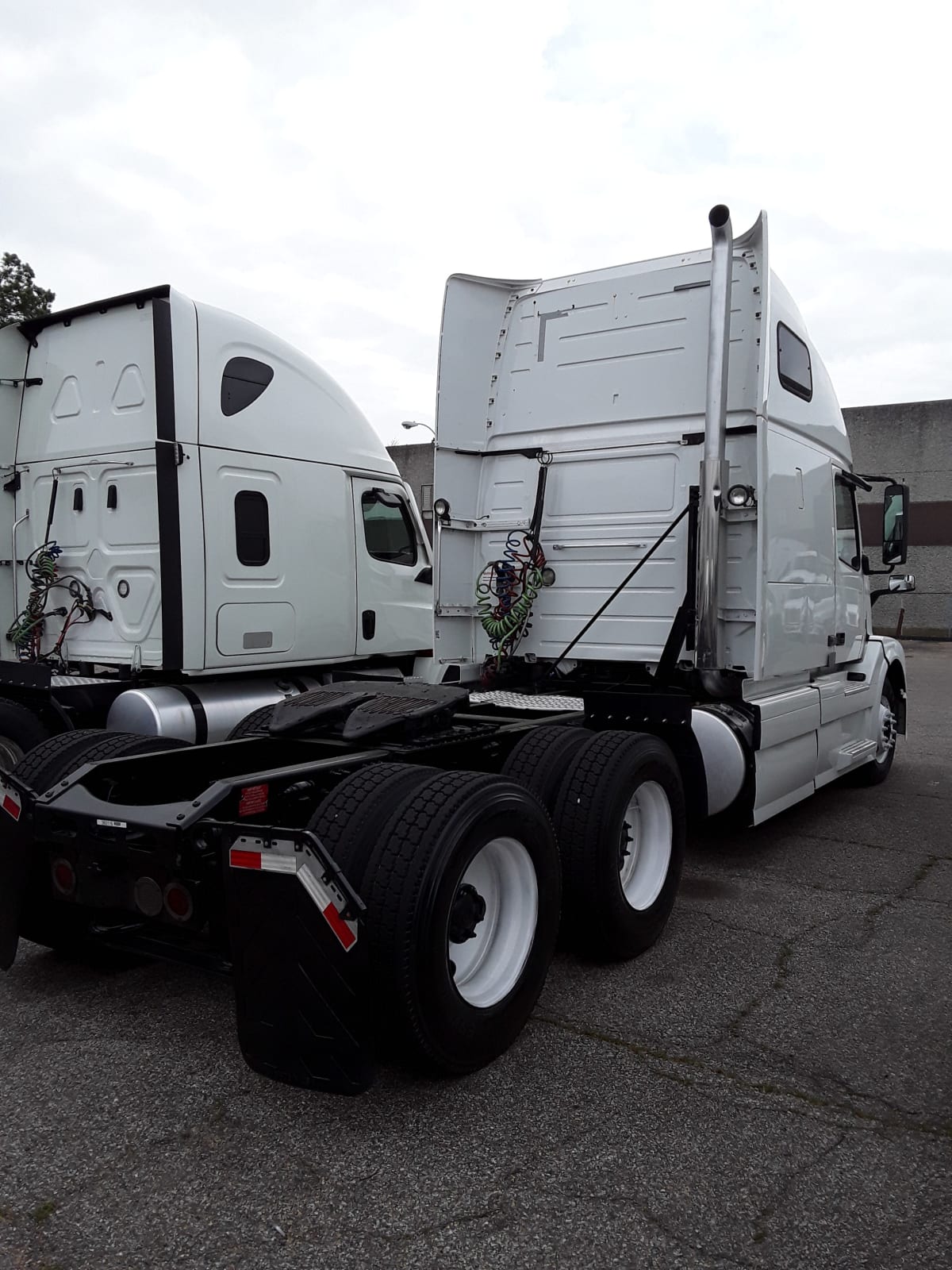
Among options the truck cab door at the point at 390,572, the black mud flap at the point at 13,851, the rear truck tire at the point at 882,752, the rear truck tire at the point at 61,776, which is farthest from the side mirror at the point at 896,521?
the black mud flap at the point at 13,851

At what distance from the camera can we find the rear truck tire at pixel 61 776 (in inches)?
144

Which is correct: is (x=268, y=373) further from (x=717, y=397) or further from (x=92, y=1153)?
(x=92, y=1153)

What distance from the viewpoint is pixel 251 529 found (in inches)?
257

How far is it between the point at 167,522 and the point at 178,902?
3392 millimetres

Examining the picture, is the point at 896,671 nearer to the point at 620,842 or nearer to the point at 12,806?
the point at 620,842

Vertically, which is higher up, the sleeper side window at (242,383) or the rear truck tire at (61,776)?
the sleeper side window at (242,383)

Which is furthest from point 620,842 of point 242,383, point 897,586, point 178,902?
point 897,586

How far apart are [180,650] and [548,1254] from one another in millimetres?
4414

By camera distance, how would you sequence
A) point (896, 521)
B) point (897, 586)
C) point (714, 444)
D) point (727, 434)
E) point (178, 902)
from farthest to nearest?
point (897, 586) < point (896, 521) < point (727, 434) < point (714, 444) < point (178, 902)

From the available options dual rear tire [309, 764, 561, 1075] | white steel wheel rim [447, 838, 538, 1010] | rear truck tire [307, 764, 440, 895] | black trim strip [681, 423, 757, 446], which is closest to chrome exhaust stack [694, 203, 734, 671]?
black trim strip [681, 423, 757, 446]

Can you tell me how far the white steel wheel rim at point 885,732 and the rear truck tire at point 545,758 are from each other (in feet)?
13.8

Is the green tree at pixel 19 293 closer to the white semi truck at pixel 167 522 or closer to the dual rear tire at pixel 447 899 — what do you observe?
the white semi truck at pixel 167 522

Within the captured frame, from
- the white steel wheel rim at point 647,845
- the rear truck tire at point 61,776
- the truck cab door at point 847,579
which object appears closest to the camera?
the rear truck tire at point 61,776

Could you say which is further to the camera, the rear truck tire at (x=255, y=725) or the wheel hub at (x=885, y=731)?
the wheel hub at (x=885, y=731)
